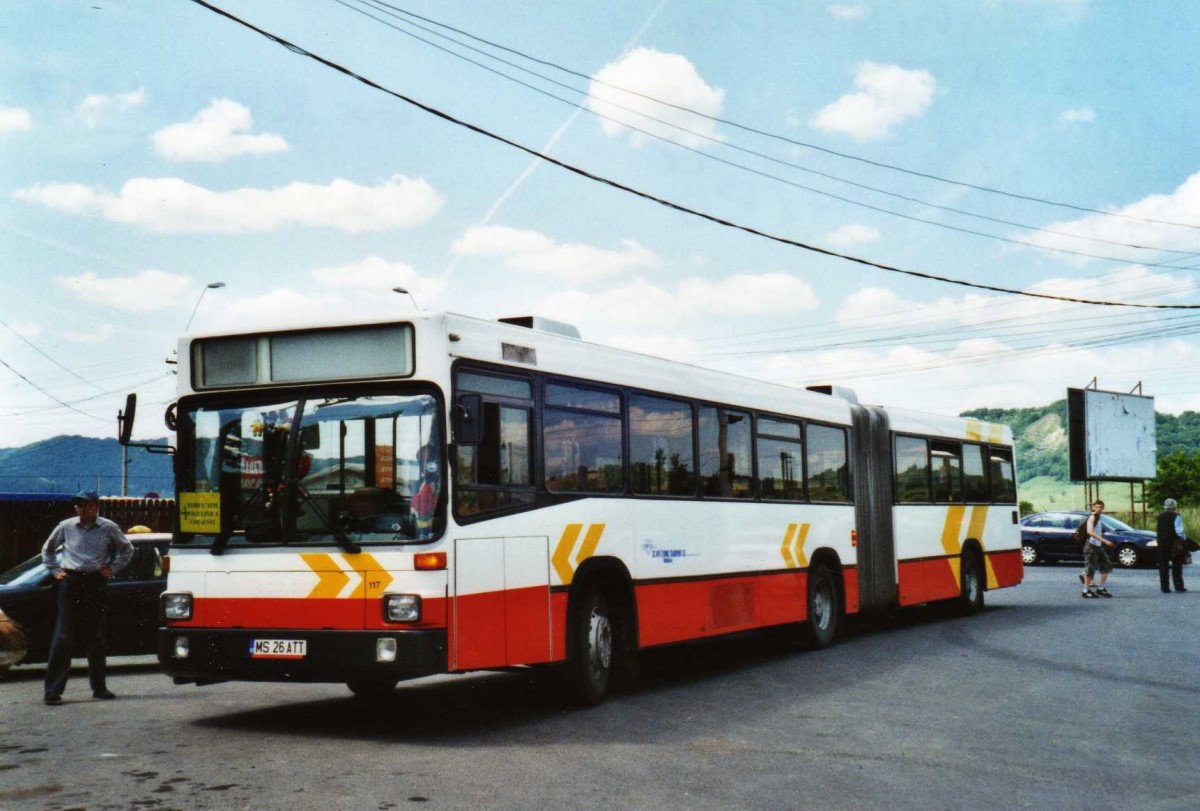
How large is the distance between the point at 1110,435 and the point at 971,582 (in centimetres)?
4226

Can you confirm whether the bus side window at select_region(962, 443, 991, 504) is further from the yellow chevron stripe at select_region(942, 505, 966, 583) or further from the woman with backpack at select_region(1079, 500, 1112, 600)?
the woman with backpack at select_region(1079, 500, 1112, 600)

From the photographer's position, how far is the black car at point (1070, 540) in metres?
36.4

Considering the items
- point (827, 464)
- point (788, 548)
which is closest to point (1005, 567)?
point (827, 464)

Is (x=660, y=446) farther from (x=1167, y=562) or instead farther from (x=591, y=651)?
(x=1167, y=562)

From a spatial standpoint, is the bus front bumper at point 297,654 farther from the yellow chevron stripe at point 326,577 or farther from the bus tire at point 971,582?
the bus tire at point 971,582

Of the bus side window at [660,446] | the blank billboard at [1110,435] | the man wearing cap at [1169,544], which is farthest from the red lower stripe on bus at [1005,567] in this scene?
the blank billboard at [1110,435]

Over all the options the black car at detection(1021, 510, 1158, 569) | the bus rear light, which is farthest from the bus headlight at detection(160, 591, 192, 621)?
the black car at detection(1021, 510, 1158, 569)

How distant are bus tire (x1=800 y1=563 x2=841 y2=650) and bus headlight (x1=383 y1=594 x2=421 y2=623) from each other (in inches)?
284

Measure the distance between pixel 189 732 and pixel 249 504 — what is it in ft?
5.33

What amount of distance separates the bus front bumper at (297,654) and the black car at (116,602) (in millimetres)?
3727

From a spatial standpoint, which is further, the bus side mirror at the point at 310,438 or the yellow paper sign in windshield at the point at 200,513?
the yellow paper sign in windshield at the point at 200,513

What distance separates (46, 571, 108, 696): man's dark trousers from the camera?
10.6 m

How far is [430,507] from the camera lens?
8.55m

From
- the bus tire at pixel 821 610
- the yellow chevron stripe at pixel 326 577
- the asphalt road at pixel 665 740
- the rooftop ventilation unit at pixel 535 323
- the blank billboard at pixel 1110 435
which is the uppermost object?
the blank billboard at pixel 1110 435
